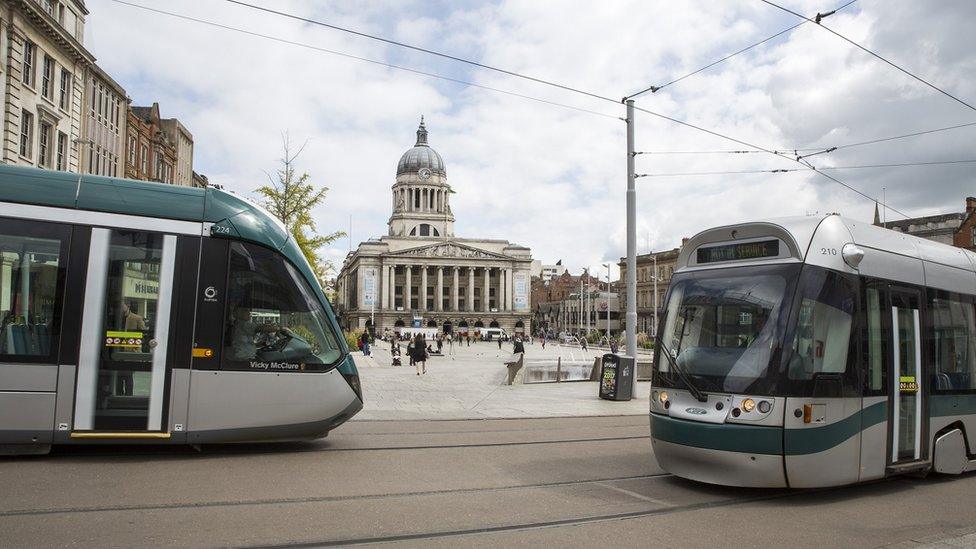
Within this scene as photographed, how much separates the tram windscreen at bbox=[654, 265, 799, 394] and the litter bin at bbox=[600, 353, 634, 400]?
11.5 metres

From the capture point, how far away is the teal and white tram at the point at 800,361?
739 cm

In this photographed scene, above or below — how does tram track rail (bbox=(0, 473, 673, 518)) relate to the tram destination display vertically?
below

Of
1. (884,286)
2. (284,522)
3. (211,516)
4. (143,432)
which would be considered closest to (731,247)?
(884,286)

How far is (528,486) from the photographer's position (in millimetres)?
8281

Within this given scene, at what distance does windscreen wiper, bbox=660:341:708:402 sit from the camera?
7705 mm

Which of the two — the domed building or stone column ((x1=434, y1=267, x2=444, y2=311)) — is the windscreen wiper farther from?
stone column ((x1=434, y1=267, x2=444, y2=311))

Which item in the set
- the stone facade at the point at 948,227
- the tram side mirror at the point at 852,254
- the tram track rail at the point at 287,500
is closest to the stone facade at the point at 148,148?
the tram track rail at the point at 287,500

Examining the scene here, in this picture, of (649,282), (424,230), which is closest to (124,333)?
(649,282)

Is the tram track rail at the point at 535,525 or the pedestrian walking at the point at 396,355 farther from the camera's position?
the pedestrian walking at the point at 396,355

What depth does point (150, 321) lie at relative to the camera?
29.5 feet

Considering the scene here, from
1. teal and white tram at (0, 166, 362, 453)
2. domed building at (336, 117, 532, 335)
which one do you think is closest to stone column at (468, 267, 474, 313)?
domed building at (336, 117, 532, 335)

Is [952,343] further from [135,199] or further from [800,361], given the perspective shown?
[135,199]

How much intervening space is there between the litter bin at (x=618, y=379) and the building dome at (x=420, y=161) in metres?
139

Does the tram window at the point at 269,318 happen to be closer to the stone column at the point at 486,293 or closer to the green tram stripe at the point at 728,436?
the green tram stripe at the point at 728,436
